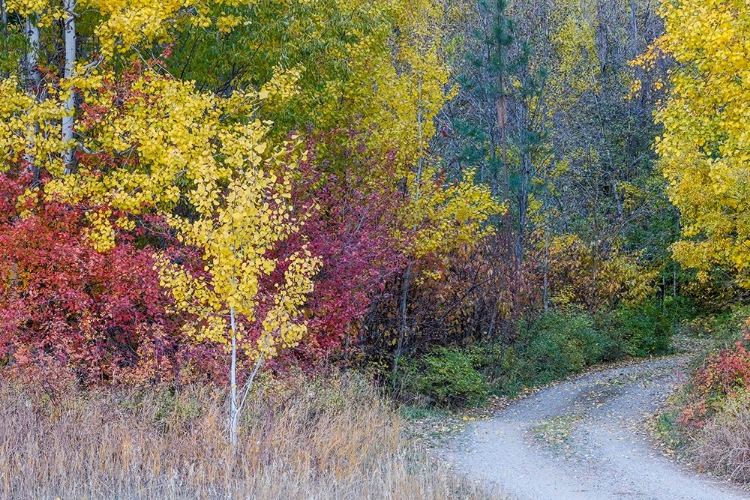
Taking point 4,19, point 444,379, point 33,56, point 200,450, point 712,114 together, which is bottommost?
point 444,379

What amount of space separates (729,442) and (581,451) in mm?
2111

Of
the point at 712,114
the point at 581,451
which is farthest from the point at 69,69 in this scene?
the point at 712,114

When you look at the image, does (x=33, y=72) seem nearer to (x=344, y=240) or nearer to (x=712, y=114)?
(x=344, y=240)

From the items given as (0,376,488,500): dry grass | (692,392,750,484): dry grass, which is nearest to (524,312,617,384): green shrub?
(692,392,750,484): dry grass

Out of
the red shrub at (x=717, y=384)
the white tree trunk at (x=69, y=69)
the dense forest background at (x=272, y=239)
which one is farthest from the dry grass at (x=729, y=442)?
the white tree trunk at (x=69, y=69)

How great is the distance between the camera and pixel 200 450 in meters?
7.98

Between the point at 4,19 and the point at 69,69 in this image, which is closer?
the point at 69,69

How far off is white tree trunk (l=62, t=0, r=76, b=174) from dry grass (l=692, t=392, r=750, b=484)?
9.21 m

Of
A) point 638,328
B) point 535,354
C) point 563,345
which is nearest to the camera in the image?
point 535,354

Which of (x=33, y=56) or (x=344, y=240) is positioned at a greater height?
(x=33, y=56)

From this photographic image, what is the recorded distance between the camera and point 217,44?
1245cm

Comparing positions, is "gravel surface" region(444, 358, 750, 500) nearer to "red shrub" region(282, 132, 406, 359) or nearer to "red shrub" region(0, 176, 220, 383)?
"red shrub" region(282, 132, 406, 359)

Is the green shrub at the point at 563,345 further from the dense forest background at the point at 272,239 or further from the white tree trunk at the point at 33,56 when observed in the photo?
the white tree trunk at the point at 33,56

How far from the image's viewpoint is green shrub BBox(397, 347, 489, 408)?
14016 millimetres
